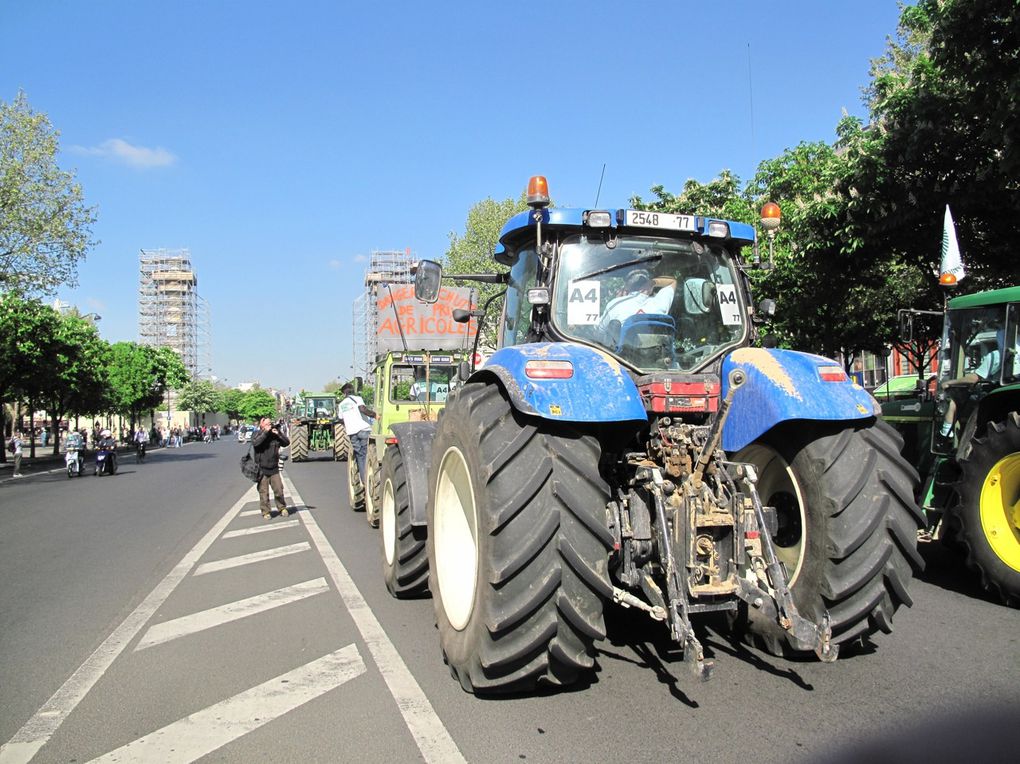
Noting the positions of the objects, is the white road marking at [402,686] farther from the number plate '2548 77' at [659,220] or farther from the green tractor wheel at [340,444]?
the green tractor wheel at [340,444]

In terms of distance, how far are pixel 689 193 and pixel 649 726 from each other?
16.7m

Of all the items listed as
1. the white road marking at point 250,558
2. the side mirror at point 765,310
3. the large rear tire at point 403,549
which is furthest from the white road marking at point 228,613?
the side mirror at point 765,310

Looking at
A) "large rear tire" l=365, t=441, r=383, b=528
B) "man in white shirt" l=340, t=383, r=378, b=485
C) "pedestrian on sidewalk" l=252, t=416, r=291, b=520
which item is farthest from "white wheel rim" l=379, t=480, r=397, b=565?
"pedestrian on sidewalk" l=252, t=416, r=291, b=520

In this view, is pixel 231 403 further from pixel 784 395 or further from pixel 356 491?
pixel 784 395

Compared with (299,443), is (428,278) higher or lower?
higher

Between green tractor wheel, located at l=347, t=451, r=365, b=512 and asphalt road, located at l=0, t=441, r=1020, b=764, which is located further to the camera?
green tractor wheel, located at l=347, t=451, r=365, b=512

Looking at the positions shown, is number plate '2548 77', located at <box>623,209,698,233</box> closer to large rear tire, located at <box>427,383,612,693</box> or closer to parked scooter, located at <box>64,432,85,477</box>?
large rear tire, located at <box>427,383,612,693</box>

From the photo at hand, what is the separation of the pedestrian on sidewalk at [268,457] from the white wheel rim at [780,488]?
8898mm

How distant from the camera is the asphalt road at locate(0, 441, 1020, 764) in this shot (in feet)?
11.4

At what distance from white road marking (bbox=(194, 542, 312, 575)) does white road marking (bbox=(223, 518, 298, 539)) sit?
1392 millimetres

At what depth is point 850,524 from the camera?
3.88 m

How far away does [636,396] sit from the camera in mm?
3859

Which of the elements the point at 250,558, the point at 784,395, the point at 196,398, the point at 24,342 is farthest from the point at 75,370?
the point at 196,398

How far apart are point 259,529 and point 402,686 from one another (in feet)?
23.4
